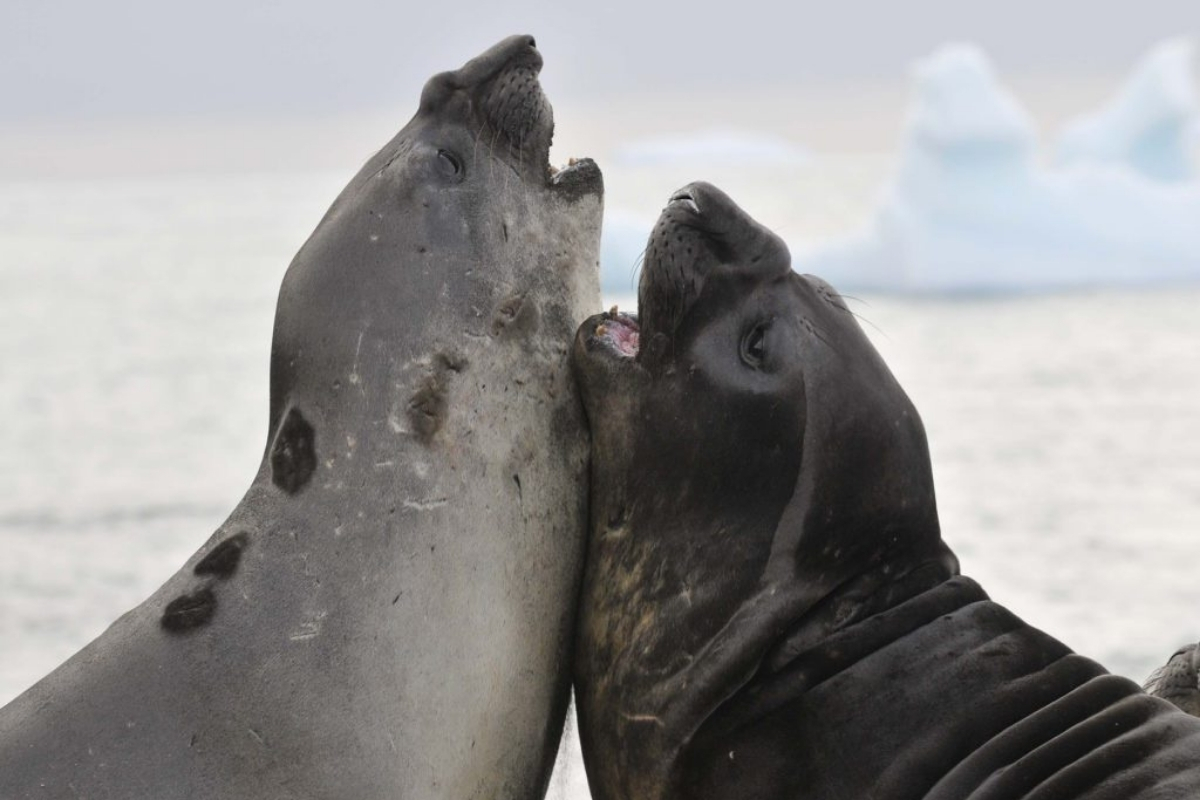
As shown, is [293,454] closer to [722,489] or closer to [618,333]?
[618,333]

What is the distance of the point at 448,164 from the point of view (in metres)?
3.73

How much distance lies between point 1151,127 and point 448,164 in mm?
17117

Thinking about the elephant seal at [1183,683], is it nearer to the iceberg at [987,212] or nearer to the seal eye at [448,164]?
the seal eye at [448,164]

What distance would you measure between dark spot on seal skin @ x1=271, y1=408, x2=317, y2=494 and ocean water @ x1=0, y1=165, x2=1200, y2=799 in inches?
34.0

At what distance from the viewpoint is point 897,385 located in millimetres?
3555

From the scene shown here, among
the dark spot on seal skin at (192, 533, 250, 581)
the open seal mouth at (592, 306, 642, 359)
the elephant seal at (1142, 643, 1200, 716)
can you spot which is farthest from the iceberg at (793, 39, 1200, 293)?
the dark spot on seal skin at (192, 533, 250, 581)

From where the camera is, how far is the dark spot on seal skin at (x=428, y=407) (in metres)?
3.45

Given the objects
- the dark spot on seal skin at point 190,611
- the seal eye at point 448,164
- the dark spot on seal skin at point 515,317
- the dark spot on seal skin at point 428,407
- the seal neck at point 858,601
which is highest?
the seal eye at point 448,164

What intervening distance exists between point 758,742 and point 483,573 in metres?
0.64

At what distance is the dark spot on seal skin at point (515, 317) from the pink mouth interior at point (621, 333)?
143 mm

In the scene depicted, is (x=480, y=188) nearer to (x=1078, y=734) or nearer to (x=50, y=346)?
(x=1078, y=734)

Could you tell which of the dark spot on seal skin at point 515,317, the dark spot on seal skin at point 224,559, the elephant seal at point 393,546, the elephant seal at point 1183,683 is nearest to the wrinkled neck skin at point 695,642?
the elephant seal at point 393,546

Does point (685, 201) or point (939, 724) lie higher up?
point (685, 201)

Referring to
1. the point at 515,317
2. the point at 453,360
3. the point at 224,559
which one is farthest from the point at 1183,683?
the point at 224,559
